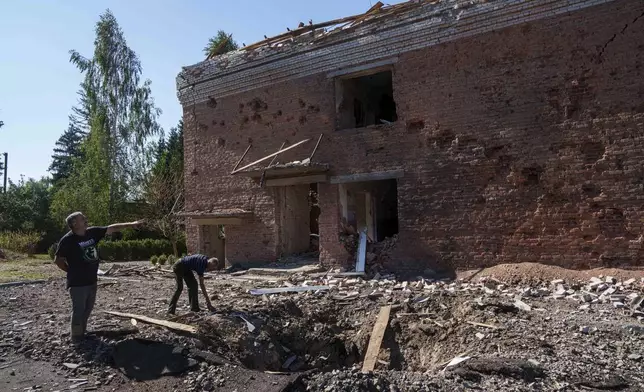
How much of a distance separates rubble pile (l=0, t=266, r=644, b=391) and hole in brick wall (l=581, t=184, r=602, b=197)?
170 centimetres

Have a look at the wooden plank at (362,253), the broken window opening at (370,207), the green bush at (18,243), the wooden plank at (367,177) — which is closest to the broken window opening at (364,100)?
the wooden plank at (367,177)

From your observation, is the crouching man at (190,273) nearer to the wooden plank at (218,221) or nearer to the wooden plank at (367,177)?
the wooden plank at (367,177)

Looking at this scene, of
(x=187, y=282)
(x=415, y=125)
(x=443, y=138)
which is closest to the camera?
(x=187, y=282)

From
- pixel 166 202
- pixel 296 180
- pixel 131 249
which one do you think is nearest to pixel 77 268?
pixel 296 180

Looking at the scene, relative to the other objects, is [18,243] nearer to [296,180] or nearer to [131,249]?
[131,249]

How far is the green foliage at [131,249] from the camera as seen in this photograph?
23984 millimetres

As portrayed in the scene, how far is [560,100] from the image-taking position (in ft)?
34.2

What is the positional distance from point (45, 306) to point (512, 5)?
1134 centimetres

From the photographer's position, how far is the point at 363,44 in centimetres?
1286

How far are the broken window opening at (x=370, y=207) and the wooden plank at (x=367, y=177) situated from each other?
27 centimetres

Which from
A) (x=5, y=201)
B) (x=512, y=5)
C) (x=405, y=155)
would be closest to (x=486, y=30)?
(x=512, y=5)

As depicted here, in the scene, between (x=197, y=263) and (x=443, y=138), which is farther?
(x=443, y=138)

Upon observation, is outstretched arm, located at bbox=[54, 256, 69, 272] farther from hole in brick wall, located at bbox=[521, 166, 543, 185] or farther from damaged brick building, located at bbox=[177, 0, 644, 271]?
hole in brick wall, located at bbox=[521, 166, 543, 185]

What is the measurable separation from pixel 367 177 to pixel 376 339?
575cm
